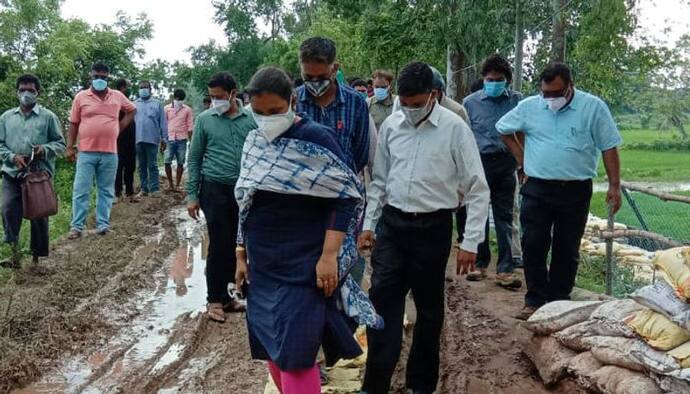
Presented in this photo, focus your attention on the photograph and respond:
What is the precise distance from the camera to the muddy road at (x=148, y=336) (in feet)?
14.9

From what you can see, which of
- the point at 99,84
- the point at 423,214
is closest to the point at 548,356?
the point at 423,214

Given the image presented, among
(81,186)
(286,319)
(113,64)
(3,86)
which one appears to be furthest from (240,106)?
(113,64)

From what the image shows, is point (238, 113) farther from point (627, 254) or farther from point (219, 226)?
point (627, 254)

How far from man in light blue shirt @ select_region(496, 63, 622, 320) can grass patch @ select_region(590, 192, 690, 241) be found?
16.1ft

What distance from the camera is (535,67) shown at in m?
10.8

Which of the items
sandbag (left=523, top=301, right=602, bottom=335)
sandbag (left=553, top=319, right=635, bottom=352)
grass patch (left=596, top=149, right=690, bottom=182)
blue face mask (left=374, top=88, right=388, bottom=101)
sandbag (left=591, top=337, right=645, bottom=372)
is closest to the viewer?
sandbag (left=591, top=337, right=645, bottom=372)

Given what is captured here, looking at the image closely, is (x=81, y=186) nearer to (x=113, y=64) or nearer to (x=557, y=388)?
(x=557, y=388)

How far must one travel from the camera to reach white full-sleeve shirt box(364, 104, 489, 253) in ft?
12.7

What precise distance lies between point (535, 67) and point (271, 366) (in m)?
8.49

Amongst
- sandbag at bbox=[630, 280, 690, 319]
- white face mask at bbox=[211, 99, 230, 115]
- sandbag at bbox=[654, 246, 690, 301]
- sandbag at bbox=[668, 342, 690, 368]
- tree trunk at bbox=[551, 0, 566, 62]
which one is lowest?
sandbag at bbox=[668, 342, 690, 368]

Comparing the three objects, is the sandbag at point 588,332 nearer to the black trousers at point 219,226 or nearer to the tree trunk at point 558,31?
the black trousers at point 219,226

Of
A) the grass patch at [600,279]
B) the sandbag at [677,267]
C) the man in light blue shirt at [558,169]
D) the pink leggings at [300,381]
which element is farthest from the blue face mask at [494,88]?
the pink leggings at [300,381]

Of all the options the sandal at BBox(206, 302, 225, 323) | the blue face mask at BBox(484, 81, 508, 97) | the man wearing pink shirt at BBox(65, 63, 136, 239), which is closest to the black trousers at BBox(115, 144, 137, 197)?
the man wearing pink shirt at BBox(65, 63, 136, 239)

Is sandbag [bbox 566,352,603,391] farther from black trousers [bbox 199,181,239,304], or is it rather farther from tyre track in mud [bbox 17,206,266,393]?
black trousers [bbox 199,181,239,304]
